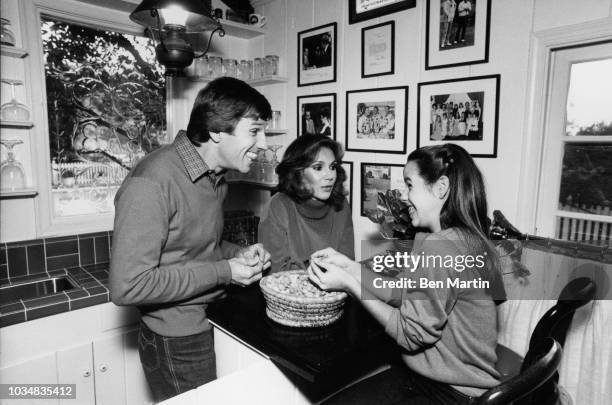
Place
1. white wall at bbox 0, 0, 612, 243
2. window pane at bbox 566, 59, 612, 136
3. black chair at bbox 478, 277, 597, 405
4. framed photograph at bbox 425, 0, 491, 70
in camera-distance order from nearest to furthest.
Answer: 1. black chair at bbox 478, 277, 597, 405
2. window pane at bbox 566, 59, 612, 136
3. white wall at bbox 0, 0, 612, 243
4. framed photograph at bbox 425, 0, 491, 70

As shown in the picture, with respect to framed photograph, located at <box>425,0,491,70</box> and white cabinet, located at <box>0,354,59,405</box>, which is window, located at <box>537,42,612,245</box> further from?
white cabinet, located at <box>0,354,59,405</box>

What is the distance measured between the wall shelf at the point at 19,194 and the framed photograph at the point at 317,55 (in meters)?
1.88

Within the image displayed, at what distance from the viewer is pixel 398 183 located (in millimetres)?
2533

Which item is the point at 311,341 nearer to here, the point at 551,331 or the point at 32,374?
the point at 551,331

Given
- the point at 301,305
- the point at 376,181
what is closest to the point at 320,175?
the point at 376,181

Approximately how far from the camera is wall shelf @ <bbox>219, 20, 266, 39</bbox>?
309cm

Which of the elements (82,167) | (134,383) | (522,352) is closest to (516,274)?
(522,352)

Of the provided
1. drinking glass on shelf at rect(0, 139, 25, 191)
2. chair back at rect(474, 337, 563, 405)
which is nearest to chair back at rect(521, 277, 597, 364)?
chair back at rect(474, 337, 563, 405)

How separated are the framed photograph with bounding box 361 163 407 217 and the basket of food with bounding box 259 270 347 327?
1228 mm

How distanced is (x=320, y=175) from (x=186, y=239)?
1.01 meters

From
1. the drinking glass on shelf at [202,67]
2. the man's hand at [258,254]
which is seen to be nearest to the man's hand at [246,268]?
the man's hand at [258,254]

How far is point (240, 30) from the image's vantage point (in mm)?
3283

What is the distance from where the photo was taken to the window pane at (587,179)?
1853 millimetres

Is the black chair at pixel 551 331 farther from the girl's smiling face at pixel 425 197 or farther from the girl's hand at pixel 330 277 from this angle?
the girl's hand at pixel 330 277
